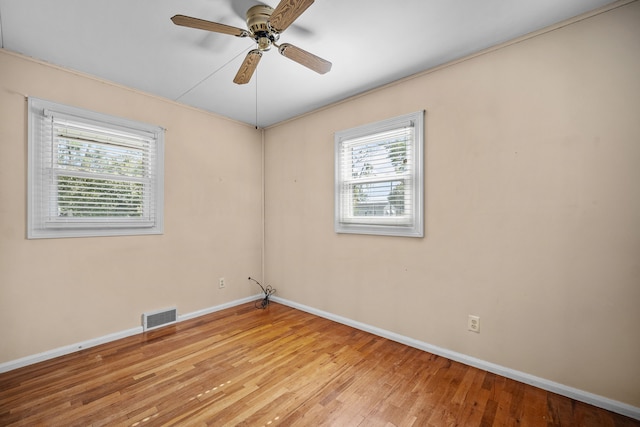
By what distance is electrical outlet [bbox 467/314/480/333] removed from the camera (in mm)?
2230

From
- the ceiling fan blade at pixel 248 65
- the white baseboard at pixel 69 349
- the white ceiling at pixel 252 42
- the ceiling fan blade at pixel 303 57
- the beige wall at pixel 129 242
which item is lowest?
the white baseboard at pixel 69 349

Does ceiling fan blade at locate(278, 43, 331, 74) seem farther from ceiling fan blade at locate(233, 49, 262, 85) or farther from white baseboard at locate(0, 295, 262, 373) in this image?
white baseboard at locate(0, 295, 262, 373)

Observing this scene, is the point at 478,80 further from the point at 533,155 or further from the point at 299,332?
the point at 299,332

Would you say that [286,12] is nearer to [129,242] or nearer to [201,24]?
[201,24]

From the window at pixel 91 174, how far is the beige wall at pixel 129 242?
0.27ft

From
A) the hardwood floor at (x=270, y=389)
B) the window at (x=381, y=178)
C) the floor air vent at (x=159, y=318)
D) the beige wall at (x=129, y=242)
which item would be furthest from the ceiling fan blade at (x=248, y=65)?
the floor air vent at (x=159, y=318)

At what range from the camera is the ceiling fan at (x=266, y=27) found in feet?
4.83

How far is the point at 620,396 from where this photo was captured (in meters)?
1.71

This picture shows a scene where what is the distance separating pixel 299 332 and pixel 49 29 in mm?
3263

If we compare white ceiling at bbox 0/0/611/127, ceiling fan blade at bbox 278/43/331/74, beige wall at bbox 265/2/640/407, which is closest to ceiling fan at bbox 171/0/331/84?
ceiling fan blade at bbox 278/43/331/74

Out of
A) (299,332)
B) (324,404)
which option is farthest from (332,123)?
(324,404)

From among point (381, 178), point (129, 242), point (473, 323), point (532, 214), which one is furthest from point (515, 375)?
point (129, 242)

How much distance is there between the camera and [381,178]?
2.85 metres

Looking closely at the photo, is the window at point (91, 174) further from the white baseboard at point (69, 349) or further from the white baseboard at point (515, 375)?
the white baseboard at point (515, 375)
